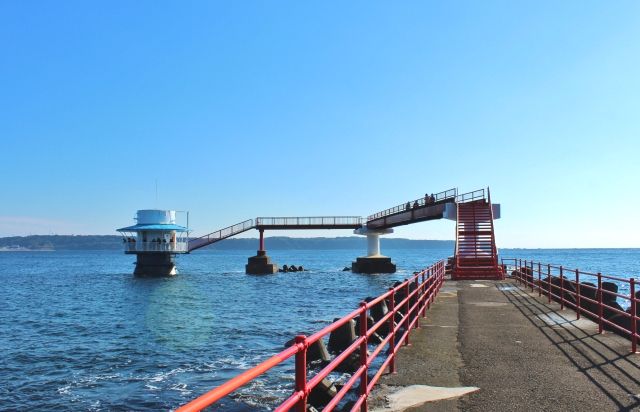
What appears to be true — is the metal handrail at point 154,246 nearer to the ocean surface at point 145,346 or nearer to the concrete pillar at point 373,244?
the concrete pillar at point 373,244

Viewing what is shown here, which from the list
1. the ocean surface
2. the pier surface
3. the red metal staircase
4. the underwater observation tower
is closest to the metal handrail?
the underwater observation tower

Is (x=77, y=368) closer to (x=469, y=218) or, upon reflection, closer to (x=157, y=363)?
(x=157, y=363)

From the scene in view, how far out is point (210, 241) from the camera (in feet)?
208

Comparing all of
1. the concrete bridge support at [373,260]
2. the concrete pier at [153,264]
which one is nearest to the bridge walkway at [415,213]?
the concrete bridge support at [373,260]

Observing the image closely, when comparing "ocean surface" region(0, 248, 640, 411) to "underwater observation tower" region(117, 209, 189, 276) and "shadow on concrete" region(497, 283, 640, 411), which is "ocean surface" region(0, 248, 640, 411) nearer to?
"shadow on concrete" region(497, 283, 640, 411)

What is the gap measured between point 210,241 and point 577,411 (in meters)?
59.2

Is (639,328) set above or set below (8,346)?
above

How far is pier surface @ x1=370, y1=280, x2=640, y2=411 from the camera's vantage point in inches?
261

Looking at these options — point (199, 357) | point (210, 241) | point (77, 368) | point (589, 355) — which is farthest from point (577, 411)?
point (210, 241)

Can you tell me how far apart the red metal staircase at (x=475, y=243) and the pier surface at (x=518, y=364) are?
595 inches

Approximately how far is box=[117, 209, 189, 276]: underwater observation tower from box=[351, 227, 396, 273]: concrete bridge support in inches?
793

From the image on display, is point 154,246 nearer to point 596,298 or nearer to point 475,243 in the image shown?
point 475,243

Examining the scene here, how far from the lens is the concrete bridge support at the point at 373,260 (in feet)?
202

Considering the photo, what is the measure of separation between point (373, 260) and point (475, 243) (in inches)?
1153
